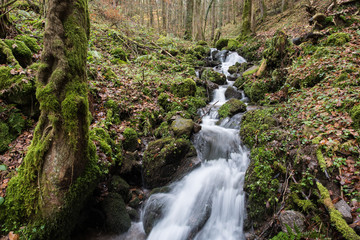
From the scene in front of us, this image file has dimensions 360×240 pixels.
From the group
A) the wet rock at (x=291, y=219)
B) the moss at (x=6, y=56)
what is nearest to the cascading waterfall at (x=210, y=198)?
the wet rock at (x=291, y=219)

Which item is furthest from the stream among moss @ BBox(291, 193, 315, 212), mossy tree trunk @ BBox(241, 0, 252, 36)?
mossy tree trunk @ BBox(241, 0, 252, 36)

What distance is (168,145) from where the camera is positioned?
5.82 m

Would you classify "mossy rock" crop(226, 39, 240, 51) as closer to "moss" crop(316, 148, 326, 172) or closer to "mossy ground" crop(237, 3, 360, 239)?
"mossy ground" crop(237, 3, 360, 239)

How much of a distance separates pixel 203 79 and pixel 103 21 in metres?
11.0

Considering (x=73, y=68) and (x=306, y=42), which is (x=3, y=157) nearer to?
(x=73, y=68)

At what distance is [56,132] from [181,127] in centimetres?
411

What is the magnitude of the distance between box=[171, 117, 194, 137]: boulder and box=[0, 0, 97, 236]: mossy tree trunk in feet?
11.7

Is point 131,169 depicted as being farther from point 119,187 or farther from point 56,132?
point 56,132

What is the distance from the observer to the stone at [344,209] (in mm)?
2765

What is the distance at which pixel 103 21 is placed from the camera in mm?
15555

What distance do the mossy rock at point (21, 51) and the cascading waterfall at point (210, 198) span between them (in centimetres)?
570

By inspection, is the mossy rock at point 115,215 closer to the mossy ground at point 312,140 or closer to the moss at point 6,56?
the mossy ground at point 312,140

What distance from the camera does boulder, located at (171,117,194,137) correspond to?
6.47m

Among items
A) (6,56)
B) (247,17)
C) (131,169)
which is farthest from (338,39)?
(247,17)
